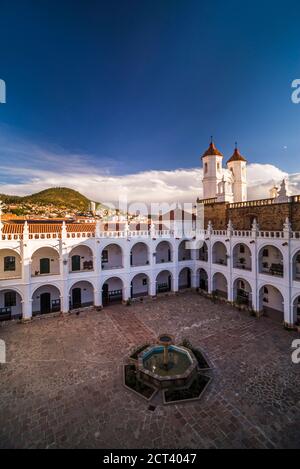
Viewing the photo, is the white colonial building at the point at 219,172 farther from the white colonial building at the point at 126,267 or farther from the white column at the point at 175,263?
the white column at the point at 175,263

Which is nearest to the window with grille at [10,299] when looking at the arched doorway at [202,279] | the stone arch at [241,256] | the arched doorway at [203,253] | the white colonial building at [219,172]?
the arched doorway at [202,279]

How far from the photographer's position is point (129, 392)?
39.6 feet

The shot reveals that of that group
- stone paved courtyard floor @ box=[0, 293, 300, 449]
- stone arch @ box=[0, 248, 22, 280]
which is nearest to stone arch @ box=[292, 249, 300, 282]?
stone paved courtyard floor @ box=[0, 293, 300, 449]

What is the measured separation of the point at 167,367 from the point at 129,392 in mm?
2724

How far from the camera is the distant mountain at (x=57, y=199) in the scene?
63.7 metres

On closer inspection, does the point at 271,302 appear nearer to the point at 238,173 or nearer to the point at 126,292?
the point at 126,292

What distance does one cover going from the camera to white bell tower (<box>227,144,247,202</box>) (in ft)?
108

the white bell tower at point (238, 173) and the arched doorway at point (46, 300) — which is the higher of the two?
the white bell tower at point (238, 173)

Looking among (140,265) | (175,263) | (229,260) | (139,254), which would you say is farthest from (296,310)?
(139,254)

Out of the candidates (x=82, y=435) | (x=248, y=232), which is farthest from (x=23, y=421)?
(x=248, y=232)

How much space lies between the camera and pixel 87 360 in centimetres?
1495

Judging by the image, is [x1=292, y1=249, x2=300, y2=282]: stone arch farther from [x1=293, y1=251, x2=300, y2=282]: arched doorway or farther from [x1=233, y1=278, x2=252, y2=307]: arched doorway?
[x1=233, y1=278, x2=252, y2=307]: arched doorway

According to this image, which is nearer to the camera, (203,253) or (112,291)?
(112,291)

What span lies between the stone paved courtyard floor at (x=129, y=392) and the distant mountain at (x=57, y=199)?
50764 mm
